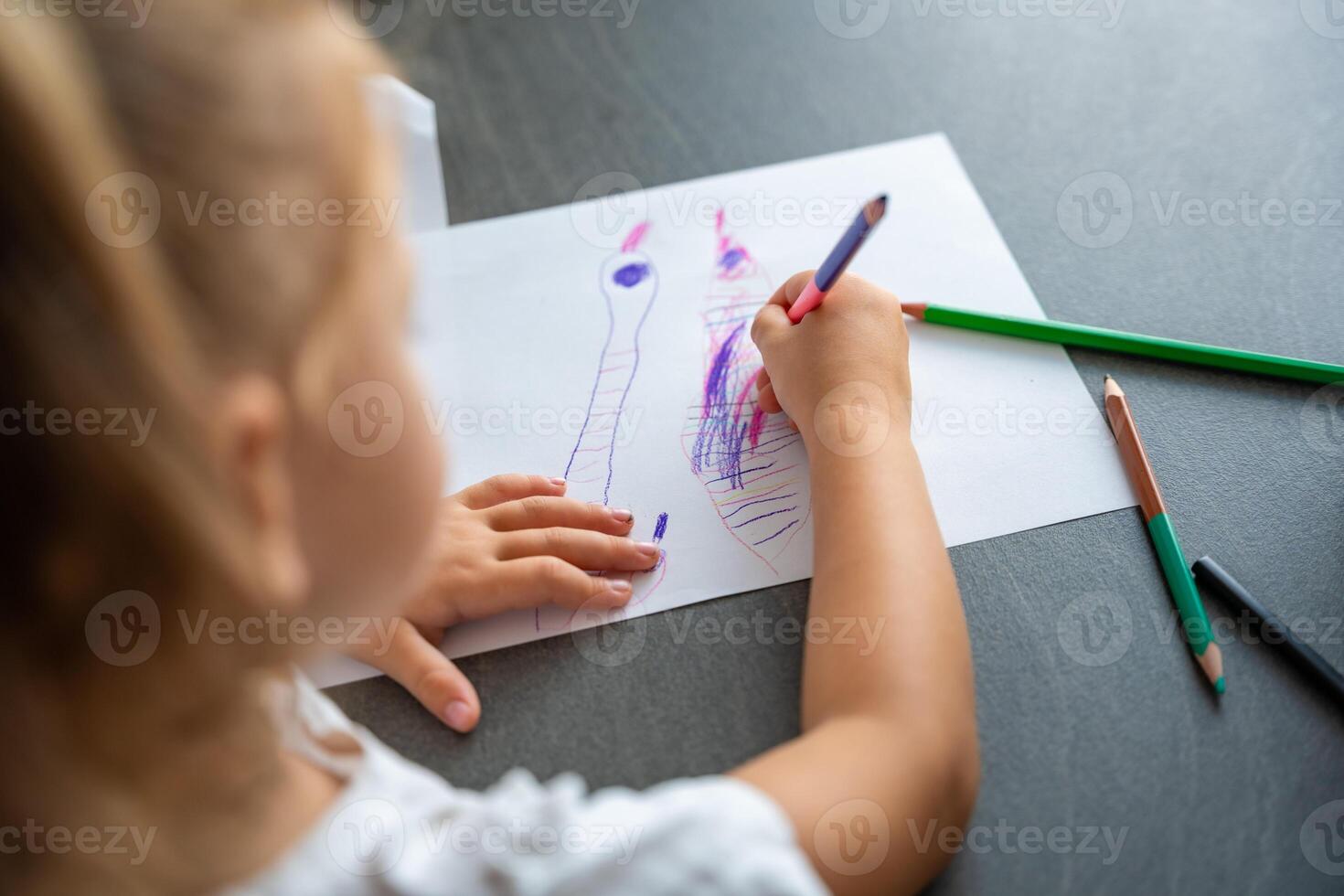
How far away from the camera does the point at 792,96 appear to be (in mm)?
828

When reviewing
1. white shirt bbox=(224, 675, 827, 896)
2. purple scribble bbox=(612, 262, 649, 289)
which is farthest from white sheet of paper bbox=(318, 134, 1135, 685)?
white shirt bbox=(224, 675, 827, 896)

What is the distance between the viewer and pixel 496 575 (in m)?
0.54

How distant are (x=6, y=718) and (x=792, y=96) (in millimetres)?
720

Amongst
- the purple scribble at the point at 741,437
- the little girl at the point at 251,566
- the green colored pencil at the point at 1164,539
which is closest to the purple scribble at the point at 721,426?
the purple scribble at the point at 741,437

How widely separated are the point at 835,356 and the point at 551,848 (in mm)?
341

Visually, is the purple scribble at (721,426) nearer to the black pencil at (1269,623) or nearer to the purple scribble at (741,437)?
the purple scribble at (741,437)

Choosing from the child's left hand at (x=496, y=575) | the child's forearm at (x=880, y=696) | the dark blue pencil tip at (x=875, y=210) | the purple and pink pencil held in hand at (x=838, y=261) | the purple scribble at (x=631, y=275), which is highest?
the dark blue pencil tip at (x=875, y=210)

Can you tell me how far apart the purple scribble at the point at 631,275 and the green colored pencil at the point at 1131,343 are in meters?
0.19

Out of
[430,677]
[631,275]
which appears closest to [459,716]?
[430,677]

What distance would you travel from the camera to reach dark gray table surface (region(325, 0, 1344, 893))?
462 millimetres

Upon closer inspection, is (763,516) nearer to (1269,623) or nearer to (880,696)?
(880,696)

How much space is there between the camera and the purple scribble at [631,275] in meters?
0.70

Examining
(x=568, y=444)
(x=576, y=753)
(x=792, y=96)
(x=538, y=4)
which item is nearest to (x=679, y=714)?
(x=576, y=753)

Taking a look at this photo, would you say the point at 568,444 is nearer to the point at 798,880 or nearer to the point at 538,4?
the point at 798,880
